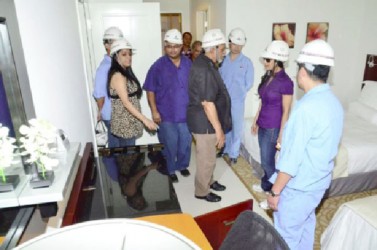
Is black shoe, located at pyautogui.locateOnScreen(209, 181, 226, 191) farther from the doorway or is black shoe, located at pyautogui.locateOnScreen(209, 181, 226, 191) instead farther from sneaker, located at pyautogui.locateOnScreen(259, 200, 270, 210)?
the doorway

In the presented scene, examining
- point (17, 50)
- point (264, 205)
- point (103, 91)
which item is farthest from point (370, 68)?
point (17, 50)

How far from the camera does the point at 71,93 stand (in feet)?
5.89

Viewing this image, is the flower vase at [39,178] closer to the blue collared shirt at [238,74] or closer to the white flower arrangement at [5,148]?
the white flower arrangement at [5,148]

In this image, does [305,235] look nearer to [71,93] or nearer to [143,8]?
[71,93]

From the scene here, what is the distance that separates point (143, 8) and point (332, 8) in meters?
2.62

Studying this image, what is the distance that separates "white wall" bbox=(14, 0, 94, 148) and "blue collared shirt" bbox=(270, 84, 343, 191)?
119 cm

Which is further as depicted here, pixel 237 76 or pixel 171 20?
pixel 171 20

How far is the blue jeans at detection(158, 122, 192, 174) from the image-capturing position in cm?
282

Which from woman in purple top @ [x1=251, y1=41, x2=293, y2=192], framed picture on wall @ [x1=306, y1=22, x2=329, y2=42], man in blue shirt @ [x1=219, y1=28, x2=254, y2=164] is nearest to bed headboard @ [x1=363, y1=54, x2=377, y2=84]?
framed picture on wall @ [x1=306, y1=22, x2=329, y2=42]

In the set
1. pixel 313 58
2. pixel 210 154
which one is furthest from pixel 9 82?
pixel 210 154

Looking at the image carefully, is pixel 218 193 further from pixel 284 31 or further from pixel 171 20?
pixel 171 20

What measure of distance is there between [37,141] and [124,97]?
132 cm

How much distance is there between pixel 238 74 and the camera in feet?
10.4

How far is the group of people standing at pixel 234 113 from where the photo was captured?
4.67ft
